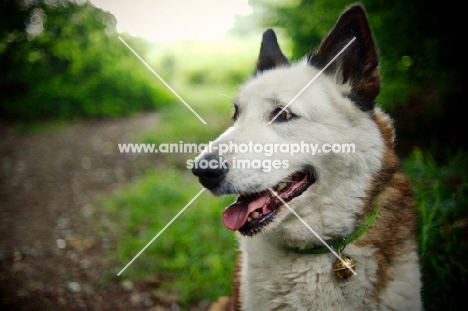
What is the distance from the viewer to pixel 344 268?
1495mm

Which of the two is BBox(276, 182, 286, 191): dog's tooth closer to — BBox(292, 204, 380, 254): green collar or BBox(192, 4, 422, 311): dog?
BBox(192, 4, 422, 311): dog

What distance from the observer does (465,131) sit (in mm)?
2990

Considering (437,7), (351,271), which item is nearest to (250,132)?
(351,271)

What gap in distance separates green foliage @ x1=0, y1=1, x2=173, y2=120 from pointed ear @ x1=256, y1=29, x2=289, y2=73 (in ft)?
7.65

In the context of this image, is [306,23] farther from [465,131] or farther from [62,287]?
[62,287]

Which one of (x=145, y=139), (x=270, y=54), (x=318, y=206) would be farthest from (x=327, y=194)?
(x=145, y=139)

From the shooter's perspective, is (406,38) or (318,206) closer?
(318,206)

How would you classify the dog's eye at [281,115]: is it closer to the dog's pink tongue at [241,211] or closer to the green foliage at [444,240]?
the dog's pink tongue at [241,211]

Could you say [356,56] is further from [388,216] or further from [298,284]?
[298,284]

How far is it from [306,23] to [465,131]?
164 cm

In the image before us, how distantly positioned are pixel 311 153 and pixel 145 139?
4.11 meters

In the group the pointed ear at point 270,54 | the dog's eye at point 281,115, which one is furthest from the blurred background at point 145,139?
the dog's eye at point 281,115

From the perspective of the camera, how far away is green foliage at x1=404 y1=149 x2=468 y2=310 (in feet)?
7.12

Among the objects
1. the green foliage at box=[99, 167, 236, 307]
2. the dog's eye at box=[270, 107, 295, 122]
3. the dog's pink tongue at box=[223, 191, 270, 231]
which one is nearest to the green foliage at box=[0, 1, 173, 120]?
the green foliage at box=[99, 167, 236, 307]
